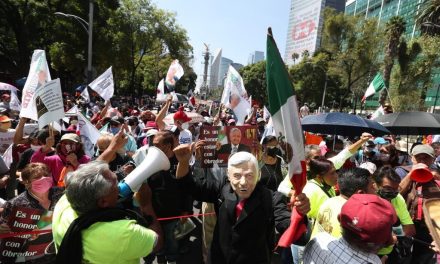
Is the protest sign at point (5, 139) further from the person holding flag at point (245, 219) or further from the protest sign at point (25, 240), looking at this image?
the person holding flag at point (245, 219)

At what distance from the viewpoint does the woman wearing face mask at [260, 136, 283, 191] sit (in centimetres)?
429

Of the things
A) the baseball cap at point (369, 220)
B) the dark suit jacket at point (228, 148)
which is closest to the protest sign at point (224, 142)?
the dark suit jacket at point (228, 148)

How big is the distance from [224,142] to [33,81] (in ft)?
9.35

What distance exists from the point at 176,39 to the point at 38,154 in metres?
30.7

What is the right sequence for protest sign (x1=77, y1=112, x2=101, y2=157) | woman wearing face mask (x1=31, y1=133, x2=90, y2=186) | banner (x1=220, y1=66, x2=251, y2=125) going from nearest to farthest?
woman wearing face mask (x1=31, y1=133, x2=90, y2=186) < protest sign (x1=77, y1=112, x2=101, y2=157) < banner (x1=220, y1=66, x2=251, y2=125)

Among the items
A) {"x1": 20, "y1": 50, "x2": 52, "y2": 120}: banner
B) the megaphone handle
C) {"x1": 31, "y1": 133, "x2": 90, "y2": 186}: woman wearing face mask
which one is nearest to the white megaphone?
the megaphone handle

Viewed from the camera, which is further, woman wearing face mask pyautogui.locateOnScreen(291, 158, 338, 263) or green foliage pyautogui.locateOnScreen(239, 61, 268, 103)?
green foliage pyautogui.locateOnScreen(239, 61, 268, 103)

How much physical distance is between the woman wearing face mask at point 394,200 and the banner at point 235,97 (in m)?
4.04

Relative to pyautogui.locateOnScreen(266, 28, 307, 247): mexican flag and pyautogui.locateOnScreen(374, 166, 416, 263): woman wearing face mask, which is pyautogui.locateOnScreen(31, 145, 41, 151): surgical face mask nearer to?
pyautogui.locateOnScreen(266, 28, 307, 247): mexican flag

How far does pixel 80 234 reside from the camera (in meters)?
1.88

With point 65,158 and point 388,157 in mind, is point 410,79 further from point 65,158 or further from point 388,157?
point 65,158

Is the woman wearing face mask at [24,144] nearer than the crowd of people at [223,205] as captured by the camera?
No

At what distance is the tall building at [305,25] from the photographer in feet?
433

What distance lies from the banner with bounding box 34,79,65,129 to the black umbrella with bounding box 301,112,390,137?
430cm
